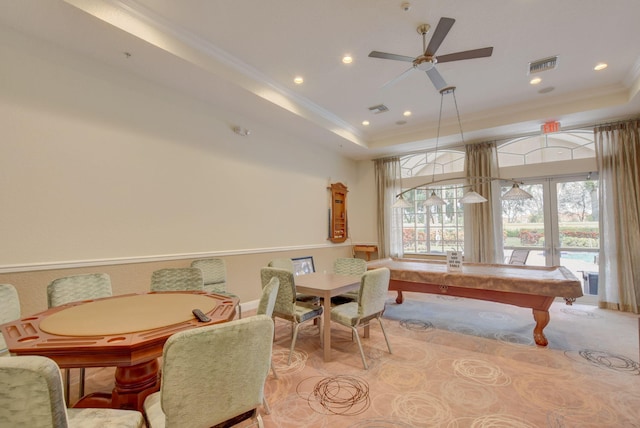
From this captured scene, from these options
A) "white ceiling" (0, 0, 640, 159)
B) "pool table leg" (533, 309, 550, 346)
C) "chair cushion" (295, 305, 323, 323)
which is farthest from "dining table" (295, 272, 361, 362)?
"white ceiling" (0, 0, 640, 159)

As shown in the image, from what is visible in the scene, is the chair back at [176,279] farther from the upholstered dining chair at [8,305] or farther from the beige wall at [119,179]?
the upholstered dining chair at [8,305]

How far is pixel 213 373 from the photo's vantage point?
1256 mm

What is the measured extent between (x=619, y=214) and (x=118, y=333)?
683 centimetres

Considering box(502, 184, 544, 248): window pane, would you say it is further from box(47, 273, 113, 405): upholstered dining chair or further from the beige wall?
box(47, 273, 113, 405): upholstered dining chair

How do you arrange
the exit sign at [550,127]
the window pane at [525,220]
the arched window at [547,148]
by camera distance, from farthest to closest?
1. the window pane at [525,220]
2. the arched window at [547,148]
3. the exit sign at [550,127]

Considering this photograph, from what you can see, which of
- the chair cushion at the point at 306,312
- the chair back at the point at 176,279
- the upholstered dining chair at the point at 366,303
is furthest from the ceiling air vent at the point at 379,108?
the chair back at the point at 176,279

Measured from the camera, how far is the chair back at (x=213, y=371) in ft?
3.85

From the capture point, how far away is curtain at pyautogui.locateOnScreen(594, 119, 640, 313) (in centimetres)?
456

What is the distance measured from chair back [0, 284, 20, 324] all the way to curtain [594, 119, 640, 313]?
24.7 feet

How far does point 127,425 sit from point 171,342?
21.7 inches

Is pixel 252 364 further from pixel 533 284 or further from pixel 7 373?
pixel 533 284

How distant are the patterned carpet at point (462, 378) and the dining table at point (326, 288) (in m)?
0.25

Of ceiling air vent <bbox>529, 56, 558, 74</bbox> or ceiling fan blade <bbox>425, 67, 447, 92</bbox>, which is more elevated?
ceiling air vent <bbox>529, 56, 558, 74</bbox>

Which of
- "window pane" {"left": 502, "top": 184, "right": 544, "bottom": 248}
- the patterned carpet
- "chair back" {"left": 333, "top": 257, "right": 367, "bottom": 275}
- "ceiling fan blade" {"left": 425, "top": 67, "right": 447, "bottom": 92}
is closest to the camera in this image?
the patterned carpet
